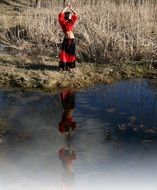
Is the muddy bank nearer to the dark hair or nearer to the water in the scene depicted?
the water

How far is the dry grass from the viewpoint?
12.1 meters

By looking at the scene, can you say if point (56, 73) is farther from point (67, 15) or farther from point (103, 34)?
point (103, 34)

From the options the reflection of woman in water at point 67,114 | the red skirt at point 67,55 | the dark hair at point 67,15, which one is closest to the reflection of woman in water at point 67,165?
the reflection of woman in water at point 67,114

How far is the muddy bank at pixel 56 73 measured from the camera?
33.3ft

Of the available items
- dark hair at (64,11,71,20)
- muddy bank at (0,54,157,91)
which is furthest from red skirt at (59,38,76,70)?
dark hair at (64,11,71,20)

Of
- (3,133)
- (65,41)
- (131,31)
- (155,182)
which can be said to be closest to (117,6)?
(131,31)

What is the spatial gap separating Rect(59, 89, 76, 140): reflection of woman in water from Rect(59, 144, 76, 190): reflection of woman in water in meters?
0.55

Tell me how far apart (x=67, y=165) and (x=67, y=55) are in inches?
191

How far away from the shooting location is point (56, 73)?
10.5 m

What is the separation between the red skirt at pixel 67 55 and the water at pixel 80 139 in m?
1.02

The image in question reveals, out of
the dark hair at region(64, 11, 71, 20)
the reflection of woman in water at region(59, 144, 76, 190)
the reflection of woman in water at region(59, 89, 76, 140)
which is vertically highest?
the dark hair at region(64, 11, 71, 20)

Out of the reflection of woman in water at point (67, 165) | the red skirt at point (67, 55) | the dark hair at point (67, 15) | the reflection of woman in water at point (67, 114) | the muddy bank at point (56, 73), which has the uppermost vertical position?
the dark hair at point (67, 15)

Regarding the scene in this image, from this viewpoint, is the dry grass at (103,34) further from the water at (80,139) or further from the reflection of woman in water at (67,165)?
the reflection of woman in water at (67,165)

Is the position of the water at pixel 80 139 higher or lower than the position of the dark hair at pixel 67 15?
lower
